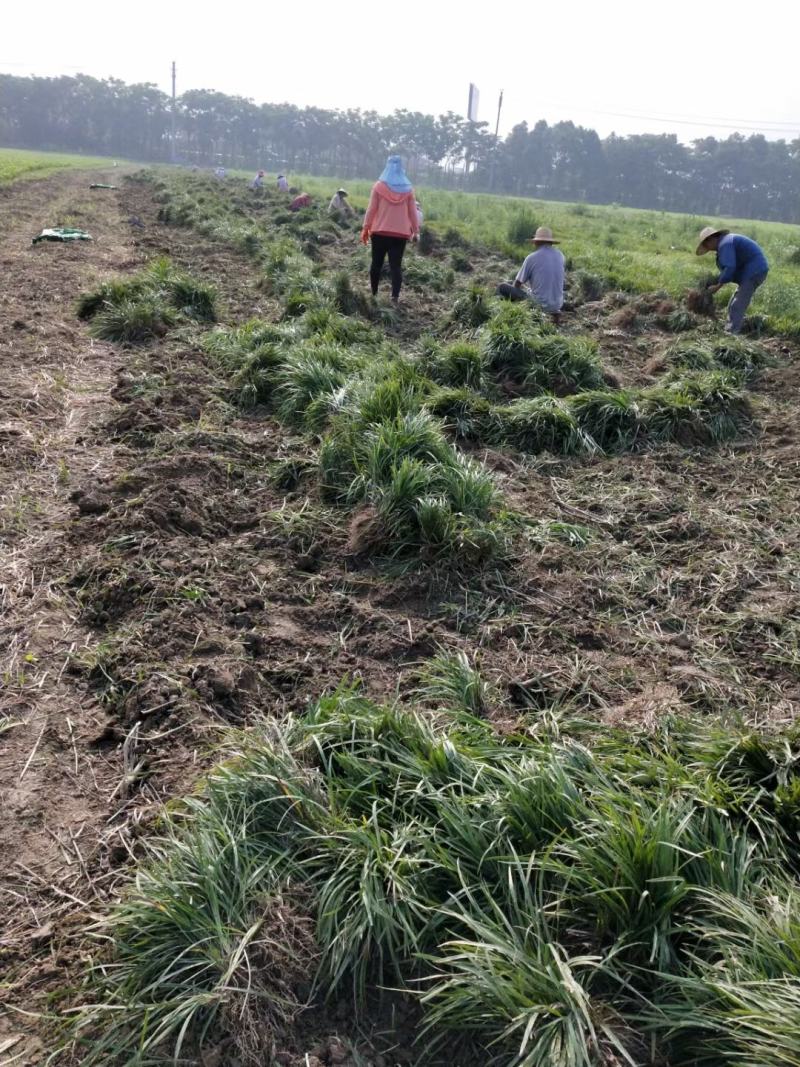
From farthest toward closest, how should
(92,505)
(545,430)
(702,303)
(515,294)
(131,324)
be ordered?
(702,303) → (515,294) → (131,324) → (545,430) → (92,505)

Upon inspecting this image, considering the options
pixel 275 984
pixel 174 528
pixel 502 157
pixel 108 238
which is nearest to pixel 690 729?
pixel 275 984

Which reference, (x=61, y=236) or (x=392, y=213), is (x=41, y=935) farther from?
(x=61, y=236)

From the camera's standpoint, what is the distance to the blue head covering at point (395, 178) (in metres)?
9.25

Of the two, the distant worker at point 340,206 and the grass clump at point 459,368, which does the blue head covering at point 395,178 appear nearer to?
the grass clump at point 459,368

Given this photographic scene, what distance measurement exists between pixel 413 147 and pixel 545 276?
109257mm

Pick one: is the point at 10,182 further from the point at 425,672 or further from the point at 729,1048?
the point at 729,1048

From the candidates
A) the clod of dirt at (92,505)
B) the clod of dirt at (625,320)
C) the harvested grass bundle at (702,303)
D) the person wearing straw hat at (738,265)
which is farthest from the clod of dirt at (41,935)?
the harvested grass bundle at (702,303)

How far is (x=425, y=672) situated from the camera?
120 inches

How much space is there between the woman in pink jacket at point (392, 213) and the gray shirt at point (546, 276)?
160 cm

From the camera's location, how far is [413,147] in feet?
344

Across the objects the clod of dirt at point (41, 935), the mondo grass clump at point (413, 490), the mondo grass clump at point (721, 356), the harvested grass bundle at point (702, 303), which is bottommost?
the clod of dirt at point (41, 935)

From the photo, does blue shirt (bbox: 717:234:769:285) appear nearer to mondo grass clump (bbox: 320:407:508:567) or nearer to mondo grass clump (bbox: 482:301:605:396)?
mondo grass clump (bbox: 482:301:605:396)

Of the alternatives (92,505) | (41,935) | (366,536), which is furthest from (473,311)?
(41,935)

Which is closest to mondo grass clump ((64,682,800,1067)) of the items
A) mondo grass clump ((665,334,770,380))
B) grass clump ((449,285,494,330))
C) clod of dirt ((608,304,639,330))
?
mondo grass clump ((665,334,770,380))
